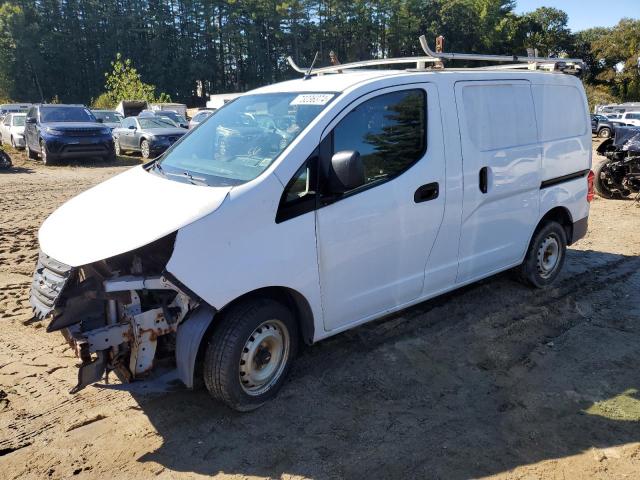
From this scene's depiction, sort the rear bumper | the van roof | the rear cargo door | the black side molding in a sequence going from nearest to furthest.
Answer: the van roof
the rear cargo door
the black side molding
the rear bumper

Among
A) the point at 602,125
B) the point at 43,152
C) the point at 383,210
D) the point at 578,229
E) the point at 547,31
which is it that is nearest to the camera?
the point at 383,210

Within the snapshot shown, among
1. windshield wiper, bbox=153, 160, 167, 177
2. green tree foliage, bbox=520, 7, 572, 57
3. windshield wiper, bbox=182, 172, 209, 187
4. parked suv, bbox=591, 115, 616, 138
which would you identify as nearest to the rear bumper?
windshield wiper, bbox=182, 172, 209, 187

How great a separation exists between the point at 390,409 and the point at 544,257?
2929 mm

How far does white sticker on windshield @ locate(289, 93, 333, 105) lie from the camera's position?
11.9 feet

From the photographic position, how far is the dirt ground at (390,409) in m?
2.99

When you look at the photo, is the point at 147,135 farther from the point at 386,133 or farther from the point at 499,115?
the point at 386,133

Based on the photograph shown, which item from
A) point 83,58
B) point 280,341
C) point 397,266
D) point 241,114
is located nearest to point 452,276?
point 397,266

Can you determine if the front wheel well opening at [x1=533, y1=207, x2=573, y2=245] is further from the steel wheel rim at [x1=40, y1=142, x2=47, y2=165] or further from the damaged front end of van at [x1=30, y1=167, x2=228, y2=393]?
the steel wheel rim at [x1=40, y1=142, x2=47, y2=165]

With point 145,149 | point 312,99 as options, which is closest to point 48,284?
point 312,99

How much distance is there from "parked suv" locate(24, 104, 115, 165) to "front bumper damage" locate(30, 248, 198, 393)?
14.1 m

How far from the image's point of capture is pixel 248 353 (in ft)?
10.9

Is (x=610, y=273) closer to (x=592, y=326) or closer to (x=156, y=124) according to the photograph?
(x=592, y=326)

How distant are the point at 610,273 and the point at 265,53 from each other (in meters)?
76.9

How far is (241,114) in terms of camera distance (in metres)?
4.07
